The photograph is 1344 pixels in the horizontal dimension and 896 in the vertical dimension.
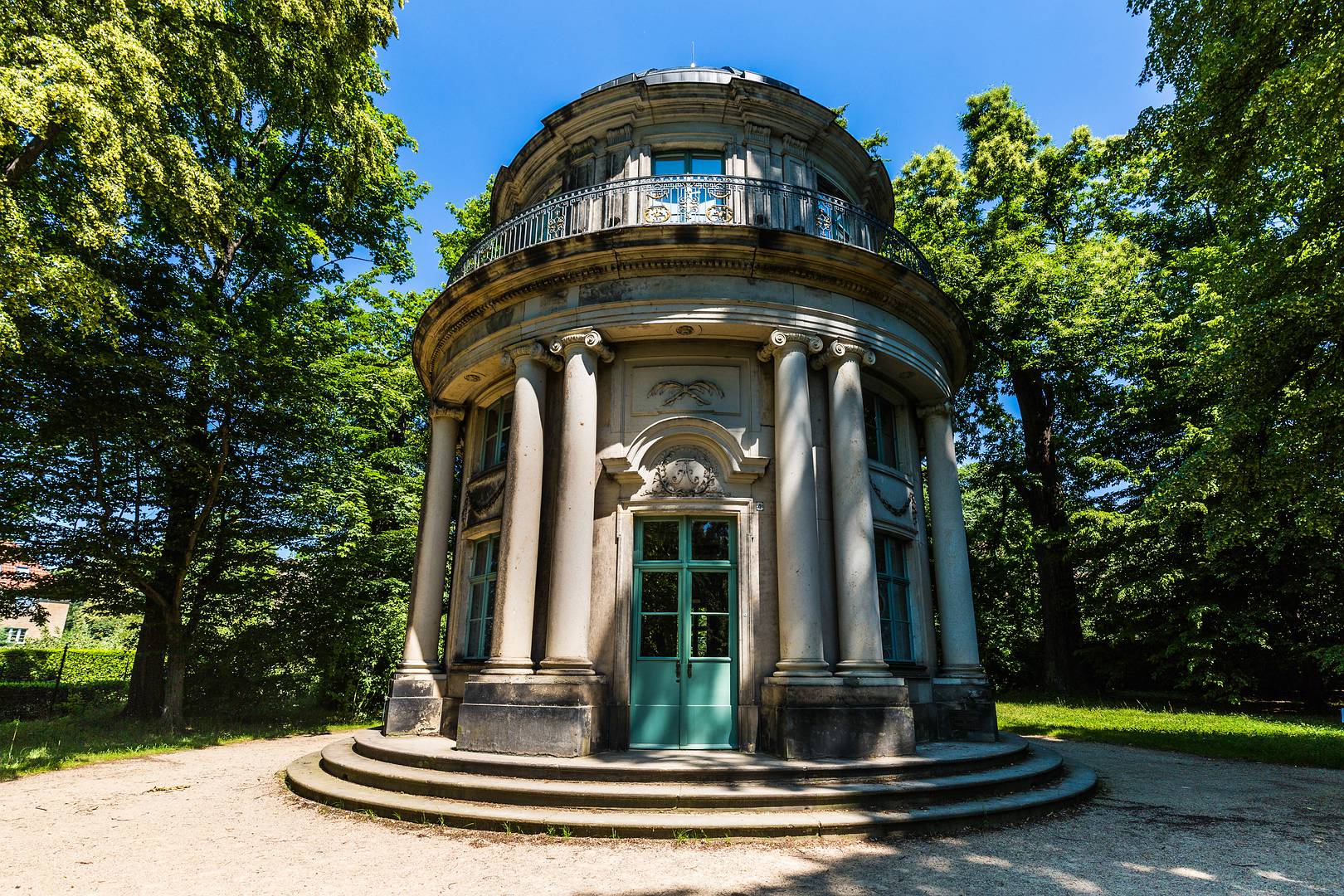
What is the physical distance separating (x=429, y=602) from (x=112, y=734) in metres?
6.29

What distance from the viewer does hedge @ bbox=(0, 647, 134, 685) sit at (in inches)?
848

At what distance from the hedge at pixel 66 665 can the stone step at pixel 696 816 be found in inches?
753

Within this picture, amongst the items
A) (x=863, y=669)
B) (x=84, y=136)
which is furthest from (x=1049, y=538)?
(x=84, y=136)

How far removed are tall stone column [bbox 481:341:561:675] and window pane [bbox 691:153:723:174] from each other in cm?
432

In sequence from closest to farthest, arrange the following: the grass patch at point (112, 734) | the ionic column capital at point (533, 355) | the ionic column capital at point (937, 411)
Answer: the ionic column capital at point (533, 355) < the grass patch at point (112, 734) < the ionic column capital at point (937, 411)

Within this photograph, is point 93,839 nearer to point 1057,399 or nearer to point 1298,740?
point 1298,740

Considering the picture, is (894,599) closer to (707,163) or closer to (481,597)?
(481,597)

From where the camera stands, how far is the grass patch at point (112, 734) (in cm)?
960

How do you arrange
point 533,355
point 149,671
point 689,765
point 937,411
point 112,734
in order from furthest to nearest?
1. point 149,671
2. point 112,734
3. point 937,411
4. point 533,355
5. point 689,765

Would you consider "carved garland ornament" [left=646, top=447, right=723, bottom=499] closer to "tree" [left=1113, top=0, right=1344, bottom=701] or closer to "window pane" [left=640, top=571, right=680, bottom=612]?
"window pane" [left=640, top=571, right=680, bottom=612]

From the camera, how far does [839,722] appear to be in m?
7.59

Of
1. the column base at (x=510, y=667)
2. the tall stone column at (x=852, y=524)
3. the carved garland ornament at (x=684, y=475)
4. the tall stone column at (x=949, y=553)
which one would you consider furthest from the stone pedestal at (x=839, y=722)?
the tall stone column at (x=949, y=553)

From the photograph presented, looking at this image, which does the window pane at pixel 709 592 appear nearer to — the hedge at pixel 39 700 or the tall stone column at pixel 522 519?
the tall stone column at pixel 522 519

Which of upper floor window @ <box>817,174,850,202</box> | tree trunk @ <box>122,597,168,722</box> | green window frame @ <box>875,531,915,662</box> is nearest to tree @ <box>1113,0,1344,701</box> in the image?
green window frame @ <box>875,531,915,662</box>
